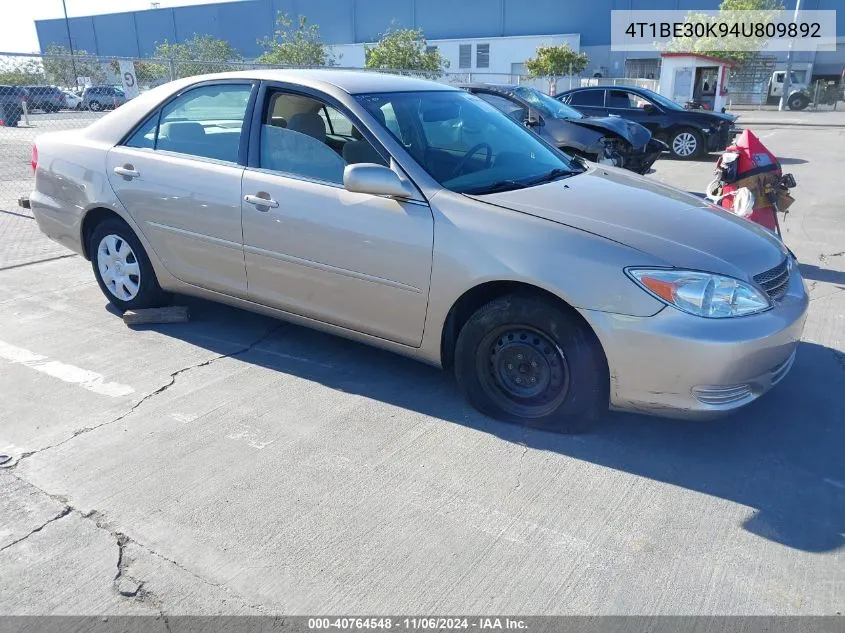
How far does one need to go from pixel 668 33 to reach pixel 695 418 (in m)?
52.5

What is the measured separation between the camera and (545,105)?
11.5m

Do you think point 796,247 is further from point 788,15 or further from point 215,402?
point 788,15

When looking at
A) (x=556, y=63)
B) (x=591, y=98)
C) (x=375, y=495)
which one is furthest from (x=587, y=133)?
(x=556, y=63)

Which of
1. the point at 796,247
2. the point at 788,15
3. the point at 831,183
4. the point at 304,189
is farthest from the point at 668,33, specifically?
the point at 304,189

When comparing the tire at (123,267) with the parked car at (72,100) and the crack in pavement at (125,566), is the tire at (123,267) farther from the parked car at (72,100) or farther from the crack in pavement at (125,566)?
the parked car at (72,100)

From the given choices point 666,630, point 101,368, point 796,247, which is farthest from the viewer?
point 796,247

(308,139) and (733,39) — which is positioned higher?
(733,39)

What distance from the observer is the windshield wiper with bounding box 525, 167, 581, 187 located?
377 centimetres

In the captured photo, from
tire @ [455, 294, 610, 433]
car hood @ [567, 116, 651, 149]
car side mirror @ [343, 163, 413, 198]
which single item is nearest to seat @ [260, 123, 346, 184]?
car side mirror @ [343, 163, 413, 198]

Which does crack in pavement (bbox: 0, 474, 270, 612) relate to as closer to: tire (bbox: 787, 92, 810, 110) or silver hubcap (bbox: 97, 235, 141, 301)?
silver hubcap (bbox: 97, 235, 141, 301)

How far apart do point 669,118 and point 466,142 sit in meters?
12.3

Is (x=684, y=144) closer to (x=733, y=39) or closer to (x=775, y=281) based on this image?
(x=775, y=281)

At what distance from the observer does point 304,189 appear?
3.75 m

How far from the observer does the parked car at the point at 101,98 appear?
13.8 metres
